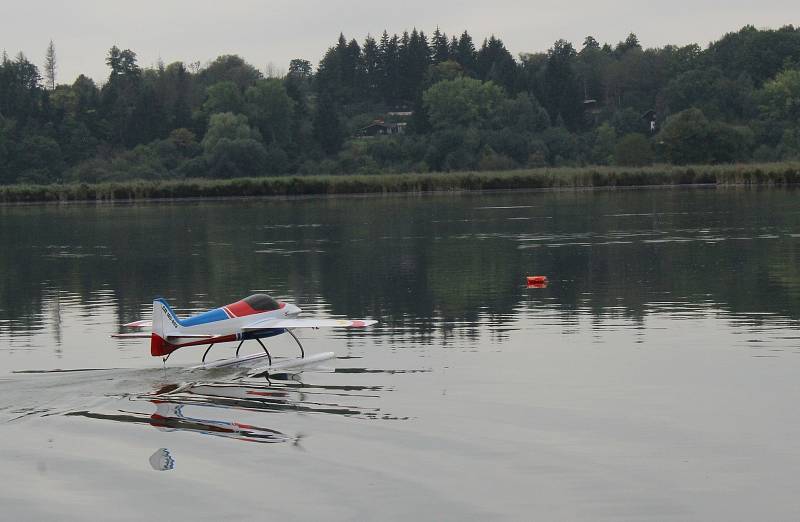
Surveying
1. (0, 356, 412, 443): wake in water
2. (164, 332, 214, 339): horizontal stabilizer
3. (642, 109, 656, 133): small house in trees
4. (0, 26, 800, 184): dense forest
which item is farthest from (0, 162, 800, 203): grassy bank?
(0, 356, 412, 443): wake in water

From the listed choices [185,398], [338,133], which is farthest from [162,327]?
[338,133]

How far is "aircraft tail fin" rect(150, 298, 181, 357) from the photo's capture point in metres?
23.6

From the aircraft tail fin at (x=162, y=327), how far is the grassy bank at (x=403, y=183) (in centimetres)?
9157

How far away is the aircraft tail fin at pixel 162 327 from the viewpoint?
23.6 metres

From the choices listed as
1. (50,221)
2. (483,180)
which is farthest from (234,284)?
(483,180)

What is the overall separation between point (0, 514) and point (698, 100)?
181m

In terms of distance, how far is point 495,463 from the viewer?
56.7ft

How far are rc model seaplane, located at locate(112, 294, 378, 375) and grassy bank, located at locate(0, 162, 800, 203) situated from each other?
89.5m

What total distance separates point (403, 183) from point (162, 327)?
96.0 m

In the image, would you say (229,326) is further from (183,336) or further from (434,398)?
(434,398)

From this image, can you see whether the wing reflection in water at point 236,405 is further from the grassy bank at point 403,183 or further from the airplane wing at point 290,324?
the grassy bank at point 403,183

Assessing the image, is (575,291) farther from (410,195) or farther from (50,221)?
(410,195)

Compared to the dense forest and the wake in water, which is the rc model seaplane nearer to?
the wake in water

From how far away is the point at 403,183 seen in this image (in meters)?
119
